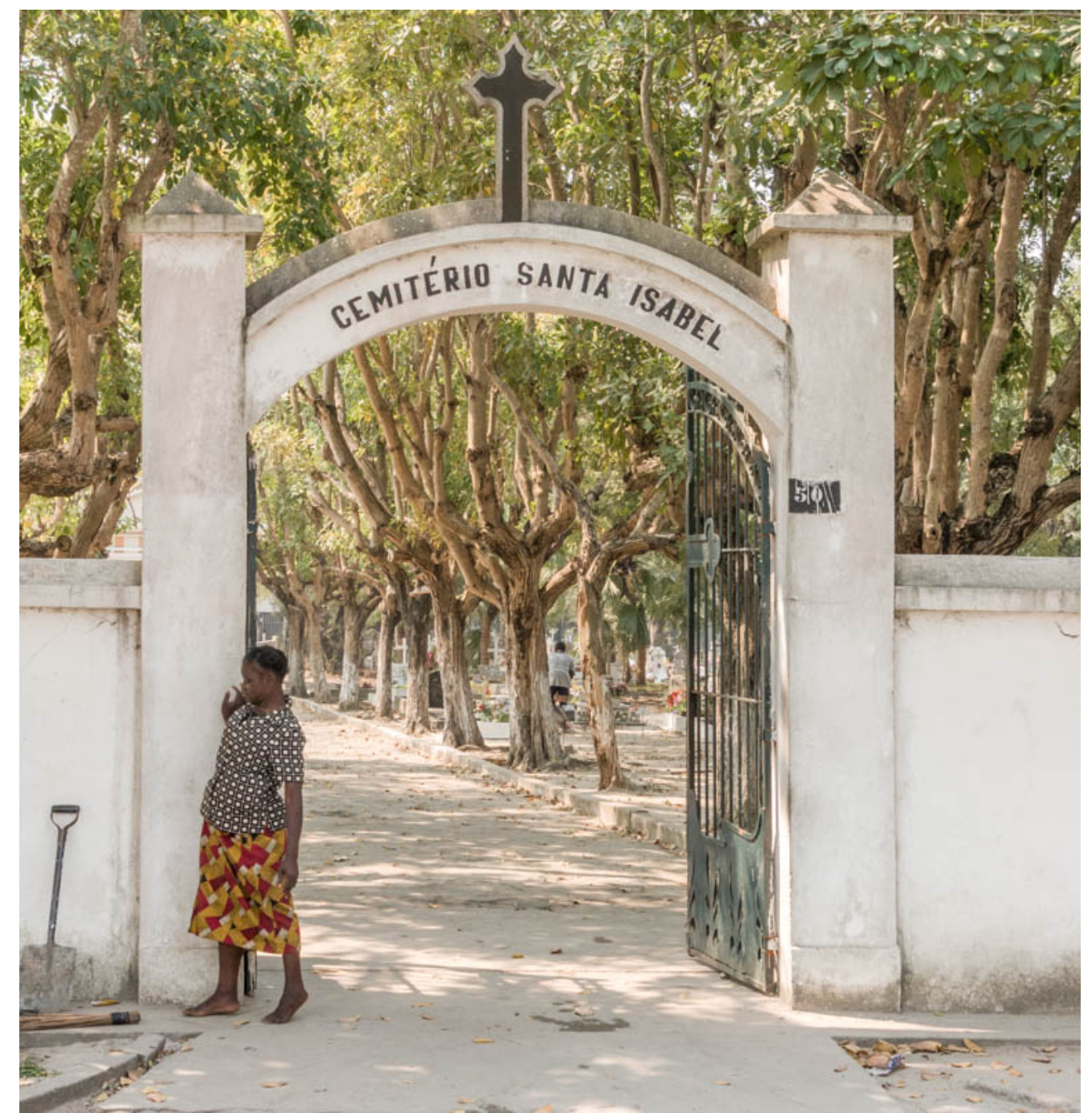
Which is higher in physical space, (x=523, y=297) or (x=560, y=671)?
(x=523, y=297)

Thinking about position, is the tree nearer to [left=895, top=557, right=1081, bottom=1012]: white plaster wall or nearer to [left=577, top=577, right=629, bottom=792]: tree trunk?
[left=577, top=577, right=629, bottom=792]: tree trunk

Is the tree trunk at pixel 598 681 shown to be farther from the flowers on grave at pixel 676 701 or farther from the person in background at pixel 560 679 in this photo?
the flowers on grave at pixel 676 701

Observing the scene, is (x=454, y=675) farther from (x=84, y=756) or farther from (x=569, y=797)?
(x=84, y=756)

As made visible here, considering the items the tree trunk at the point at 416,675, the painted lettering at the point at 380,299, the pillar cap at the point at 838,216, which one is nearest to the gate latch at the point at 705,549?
the pillar cap at the point at 838,216

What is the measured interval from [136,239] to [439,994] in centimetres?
434

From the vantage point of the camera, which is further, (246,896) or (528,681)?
(528,681)

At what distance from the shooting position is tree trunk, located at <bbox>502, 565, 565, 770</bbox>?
2014 centimetres

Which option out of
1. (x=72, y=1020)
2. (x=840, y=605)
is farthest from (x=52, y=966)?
(x=840, y=605)

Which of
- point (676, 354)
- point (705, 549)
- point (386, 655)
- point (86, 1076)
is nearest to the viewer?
point (86, 1076)

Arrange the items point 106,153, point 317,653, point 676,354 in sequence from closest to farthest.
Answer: point 676,354, point 106,153, point 317,653

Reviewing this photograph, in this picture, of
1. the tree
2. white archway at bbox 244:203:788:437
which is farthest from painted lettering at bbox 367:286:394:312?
the tree

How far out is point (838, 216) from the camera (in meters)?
7.70

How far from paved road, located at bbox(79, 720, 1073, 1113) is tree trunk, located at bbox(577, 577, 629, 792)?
4580 millimetres

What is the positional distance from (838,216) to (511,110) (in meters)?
1.84
